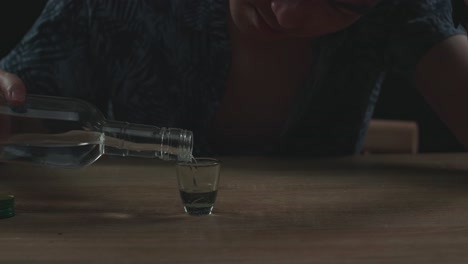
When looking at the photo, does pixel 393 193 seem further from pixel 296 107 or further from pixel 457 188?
pixel 296 107

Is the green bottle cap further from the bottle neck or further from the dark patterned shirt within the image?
the dark patterned shirt

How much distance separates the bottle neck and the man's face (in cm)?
30

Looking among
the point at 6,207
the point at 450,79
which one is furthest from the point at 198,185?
the point at 450,79

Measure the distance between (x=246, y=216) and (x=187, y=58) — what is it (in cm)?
70

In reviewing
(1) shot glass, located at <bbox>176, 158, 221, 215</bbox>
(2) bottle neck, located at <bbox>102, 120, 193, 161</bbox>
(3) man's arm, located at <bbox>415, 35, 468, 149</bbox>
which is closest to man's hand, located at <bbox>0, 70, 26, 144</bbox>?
(2) bottle neck, located at <bbox>102, 120, 193, 161</bbox>

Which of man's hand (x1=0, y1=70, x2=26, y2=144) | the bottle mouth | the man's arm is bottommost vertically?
the man's arm

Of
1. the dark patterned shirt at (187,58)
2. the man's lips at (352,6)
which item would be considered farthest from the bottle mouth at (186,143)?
the dark patterned shirt at (187,58)

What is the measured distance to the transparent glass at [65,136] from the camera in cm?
88

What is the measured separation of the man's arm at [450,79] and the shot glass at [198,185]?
644 mm

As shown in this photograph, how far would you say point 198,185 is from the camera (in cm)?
83

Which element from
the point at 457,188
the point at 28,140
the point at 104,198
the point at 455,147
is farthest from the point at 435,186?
the point at 455,147

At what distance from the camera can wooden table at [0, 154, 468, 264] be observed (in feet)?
2.21

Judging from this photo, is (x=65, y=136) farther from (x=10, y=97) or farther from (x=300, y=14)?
(x=300, y=14)

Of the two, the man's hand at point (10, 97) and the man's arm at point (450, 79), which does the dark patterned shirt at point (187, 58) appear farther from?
the man's hand at point (10, 97)
